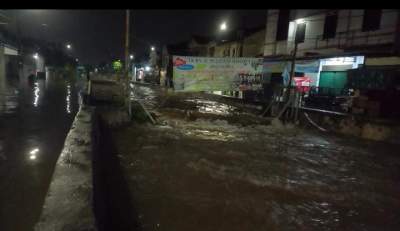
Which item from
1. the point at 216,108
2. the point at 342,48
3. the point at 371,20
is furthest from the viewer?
the point at 342,48

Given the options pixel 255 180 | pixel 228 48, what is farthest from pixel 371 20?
pixel 228 48

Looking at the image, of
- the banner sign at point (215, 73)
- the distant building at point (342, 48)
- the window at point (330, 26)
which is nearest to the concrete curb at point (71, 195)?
the banner sign at point (215, 73)

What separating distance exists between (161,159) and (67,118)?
210 inches

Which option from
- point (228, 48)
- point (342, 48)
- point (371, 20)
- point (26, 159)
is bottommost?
point (26, 159)

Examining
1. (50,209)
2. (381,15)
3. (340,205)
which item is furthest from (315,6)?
(381,15)

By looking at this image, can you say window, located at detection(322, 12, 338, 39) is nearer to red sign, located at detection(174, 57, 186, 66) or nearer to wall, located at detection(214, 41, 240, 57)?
red sign, located at detection(174, 57, 186, 66)

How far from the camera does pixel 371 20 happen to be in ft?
56.9

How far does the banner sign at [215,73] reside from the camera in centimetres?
1177

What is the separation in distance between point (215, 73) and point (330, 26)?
41.7 ft

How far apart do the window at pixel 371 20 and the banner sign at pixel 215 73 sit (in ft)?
30.1

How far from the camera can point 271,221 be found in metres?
4.32

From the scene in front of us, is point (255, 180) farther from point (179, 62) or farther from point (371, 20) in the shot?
point (371, 20)

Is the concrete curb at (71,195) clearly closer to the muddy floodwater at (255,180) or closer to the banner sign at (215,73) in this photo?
the muddy floodwater at (255,180)

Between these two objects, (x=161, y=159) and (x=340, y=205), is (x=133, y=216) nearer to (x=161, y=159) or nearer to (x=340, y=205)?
(x=161, y=159)
